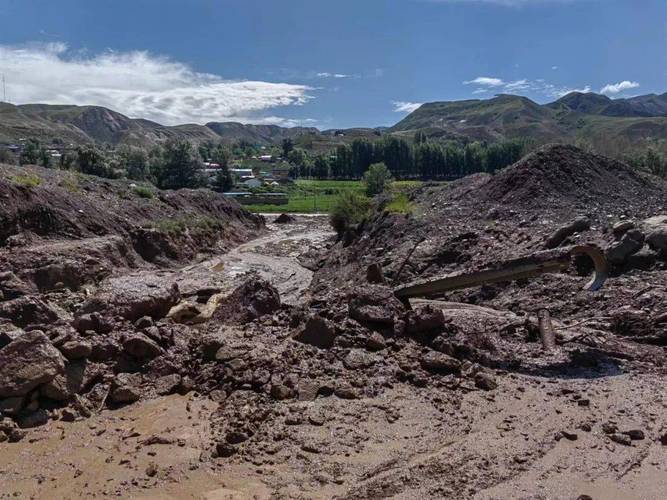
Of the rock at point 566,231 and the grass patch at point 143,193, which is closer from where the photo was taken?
the rock at point 566,231

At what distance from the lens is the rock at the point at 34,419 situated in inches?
266

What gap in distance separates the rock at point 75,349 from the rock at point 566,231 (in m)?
12.6

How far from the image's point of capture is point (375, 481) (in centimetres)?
587

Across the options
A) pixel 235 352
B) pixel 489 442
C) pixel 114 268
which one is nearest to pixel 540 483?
pixel 489 442

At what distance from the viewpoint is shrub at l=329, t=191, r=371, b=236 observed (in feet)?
114

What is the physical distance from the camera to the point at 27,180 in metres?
27.3

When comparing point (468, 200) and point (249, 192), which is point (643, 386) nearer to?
point (468, 200)

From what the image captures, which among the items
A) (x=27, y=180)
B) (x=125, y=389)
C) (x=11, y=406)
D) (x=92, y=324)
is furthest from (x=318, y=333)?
(x=27, y=180)

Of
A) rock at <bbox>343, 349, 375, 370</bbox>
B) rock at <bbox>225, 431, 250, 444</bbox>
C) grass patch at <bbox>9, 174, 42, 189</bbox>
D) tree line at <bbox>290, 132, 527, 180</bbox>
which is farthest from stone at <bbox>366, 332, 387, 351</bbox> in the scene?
tree line at <bbox>290, 132, 527, 180</bbox>

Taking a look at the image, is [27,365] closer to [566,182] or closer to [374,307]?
[374,307]

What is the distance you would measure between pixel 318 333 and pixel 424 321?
1.85 meters

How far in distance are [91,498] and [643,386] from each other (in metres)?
7.63

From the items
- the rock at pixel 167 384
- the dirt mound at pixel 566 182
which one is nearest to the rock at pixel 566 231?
the dirt mound at pixel 566 182

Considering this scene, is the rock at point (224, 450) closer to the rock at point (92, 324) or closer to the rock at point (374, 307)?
the rock at point (92, 324)
